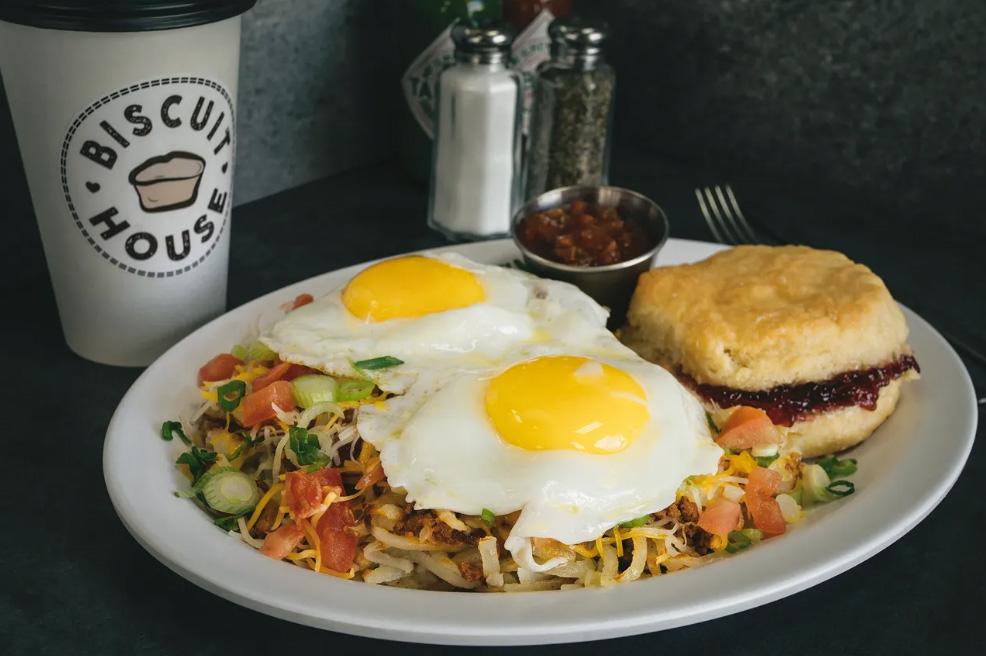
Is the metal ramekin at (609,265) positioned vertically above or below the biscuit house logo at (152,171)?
below

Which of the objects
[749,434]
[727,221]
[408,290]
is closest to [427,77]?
[727,221]

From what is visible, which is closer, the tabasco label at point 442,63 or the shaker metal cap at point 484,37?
the shaker metal cap at point 484,37

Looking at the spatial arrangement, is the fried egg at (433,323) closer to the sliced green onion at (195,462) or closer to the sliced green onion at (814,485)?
the sliced green onion at (195,462)

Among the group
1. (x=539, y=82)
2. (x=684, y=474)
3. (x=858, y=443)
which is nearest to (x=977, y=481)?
(x=858, y=443)


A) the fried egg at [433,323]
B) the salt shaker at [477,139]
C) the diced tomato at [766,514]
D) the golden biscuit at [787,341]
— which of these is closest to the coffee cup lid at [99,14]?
the fried egg at [433,323]

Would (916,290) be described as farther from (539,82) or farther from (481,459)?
(481,459)
